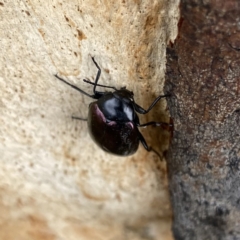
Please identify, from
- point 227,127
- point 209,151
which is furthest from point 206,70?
point 209,151

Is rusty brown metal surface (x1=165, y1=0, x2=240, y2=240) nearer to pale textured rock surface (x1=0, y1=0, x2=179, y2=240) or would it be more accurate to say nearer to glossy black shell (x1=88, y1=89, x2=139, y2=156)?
pale textured rock surface (x1=0, y1=0, x2=179, y2=240)

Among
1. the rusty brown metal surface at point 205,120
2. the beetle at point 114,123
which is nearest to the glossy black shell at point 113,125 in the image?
the beetle at point 114,123

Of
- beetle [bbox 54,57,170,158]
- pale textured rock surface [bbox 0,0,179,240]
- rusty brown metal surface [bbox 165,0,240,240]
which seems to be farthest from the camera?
beetle [bbox 54,57,170,158]

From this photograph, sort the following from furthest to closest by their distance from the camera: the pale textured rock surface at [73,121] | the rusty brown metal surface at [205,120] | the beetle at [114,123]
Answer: the beetle at [114,123]
the pale textured rock surface at [73,121]
the rusty brown metal surface at [205,120]

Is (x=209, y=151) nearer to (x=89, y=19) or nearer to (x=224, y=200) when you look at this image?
(x=224, y=200)

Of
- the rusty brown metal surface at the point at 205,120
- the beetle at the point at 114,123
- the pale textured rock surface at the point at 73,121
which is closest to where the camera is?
the rusty brown metal surface at the point at 205,120

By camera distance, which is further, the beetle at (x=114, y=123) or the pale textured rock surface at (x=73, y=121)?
the beetle at (x=114, y=123)

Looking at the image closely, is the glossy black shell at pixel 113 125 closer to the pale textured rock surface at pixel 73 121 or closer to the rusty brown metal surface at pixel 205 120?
the pale textured rock surface at pixel 73 121

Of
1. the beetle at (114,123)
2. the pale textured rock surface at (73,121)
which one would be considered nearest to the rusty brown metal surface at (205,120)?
the pale textured rock surface at (73,121)

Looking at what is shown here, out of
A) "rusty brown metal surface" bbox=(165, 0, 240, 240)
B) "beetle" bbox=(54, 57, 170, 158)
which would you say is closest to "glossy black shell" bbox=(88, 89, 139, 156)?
"beetle" bbox=(54, 57, 170, 158)
